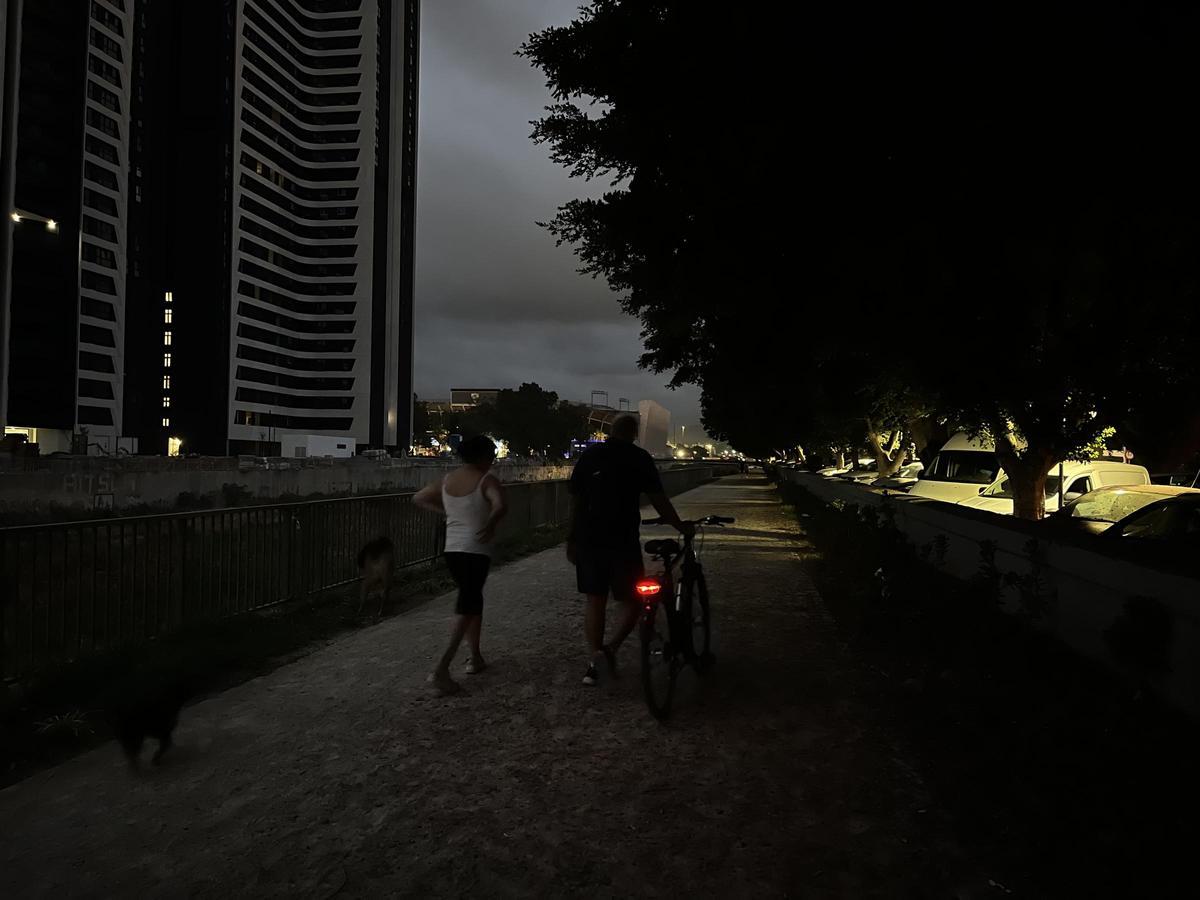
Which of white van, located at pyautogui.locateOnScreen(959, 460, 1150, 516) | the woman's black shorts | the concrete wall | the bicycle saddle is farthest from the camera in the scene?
white van, located at pyautogui.locateOnScreen(959, 460, 1150, 516)

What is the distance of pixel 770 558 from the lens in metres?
12.7

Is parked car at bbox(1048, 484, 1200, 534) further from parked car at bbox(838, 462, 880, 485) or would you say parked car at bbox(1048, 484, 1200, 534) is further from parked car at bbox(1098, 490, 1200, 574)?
parked car at bbox(838, 462, 880, 485)

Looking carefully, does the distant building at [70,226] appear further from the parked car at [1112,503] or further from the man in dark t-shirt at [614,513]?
the parked car at [1112,503]

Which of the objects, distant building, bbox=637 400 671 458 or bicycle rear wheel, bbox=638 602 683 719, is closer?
bicycle rear wheel, bbox=638 602 683 719

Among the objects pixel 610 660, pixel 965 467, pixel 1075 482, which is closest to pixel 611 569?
pixel 610 660

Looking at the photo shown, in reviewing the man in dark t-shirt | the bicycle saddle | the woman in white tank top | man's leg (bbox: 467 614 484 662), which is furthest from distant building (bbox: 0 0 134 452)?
the bicycle saddle

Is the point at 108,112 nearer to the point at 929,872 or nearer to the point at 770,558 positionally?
the point at 770,558

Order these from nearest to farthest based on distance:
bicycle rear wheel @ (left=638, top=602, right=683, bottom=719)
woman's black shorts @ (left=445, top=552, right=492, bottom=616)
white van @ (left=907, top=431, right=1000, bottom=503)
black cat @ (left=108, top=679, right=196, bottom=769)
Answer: black cat @ (left=108, top=679, right=196, bottom=769) → bicycle rear wheel @ (left=638, top=602, right=683, bottom=719) → woman's black shorts @ (left=445, top=552, right=492, bottom=616) → white van @ (left=907, top=431, right=1000, bottom=503)

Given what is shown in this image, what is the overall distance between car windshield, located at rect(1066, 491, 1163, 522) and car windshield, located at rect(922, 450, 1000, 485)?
660cm

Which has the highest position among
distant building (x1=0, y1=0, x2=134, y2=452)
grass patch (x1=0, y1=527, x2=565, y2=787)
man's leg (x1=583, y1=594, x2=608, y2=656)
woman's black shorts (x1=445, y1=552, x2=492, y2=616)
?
distant building (x1=0, y1=0, x2=134, y2=452)

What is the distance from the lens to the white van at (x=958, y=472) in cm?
1777

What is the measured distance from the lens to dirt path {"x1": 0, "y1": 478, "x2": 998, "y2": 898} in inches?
109

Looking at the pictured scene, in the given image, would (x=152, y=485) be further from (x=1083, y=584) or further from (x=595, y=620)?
(x=1083, y=584)

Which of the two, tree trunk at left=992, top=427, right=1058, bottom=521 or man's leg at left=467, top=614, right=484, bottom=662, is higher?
tree trunk at left=992, top=427, right=1058, bottom=521
